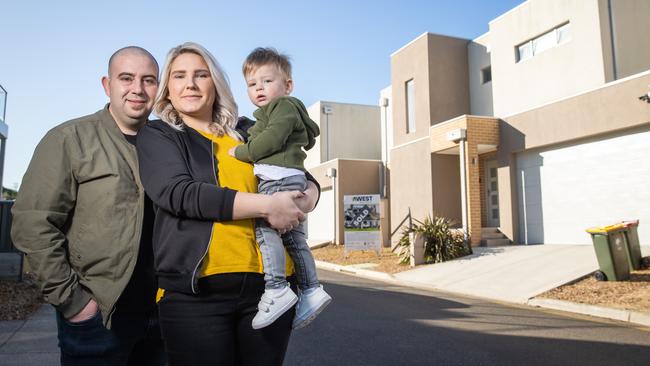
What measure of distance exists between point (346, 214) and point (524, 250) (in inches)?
260

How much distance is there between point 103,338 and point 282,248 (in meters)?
0.96

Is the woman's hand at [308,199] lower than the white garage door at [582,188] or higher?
lower

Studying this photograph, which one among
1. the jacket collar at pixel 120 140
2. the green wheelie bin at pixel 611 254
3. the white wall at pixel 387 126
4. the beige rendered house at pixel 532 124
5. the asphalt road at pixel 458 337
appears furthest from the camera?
the white wall at pixel 387 126

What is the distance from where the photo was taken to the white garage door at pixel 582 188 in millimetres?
13961

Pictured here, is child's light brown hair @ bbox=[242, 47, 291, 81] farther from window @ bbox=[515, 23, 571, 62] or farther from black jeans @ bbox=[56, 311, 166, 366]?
window @ bbox=[515, 23, 571, 62]

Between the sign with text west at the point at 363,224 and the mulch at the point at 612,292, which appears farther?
the sign with text west at the point at 363,224

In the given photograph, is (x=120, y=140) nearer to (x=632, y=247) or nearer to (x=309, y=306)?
(x=309, y=306)

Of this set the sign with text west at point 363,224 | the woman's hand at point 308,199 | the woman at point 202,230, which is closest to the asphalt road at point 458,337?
the woman's hand at point 308,199

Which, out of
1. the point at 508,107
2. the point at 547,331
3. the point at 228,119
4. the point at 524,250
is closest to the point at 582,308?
the point at 547,331

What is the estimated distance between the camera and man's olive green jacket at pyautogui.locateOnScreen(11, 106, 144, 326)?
2.23m

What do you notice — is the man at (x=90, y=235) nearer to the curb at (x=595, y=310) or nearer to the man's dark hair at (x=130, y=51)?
the man's dark hair at (x=130, y=51)

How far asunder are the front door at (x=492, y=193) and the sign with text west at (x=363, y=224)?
165 inches

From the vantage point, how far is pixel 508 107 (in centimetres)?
2025

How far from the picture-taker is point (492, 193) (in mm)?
19234
